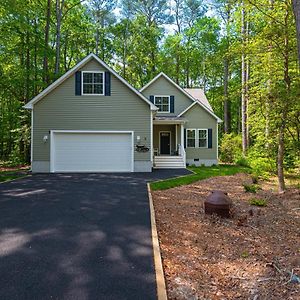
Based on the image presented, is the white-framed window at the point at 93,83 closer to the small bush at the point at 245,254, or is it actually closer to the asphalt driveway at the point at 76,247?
the asphalt driveway at the point at 76,247

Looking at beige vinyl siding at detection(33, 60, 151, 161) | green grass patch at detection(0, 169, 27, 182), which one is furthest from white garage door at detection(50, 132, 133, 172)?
green grass patch at detection(0, 169, 27, 182)

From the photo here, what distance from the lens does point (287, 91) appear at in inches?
388

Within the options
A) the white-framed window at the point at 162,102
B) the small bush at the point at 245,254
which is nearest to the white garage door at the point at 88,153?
the white-framed window at the point at 162,102

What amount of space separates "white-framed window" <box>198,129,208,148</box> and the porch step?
9.81 feet

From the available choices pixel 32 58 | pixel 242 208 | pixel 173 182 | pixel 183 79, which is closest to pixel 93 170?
pixel 173 182

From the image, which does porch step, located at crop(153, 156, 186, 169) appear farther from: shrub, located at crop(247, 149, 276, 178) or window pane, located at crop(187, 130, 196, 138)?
shrub, located at crop(247, 149, 276, 178)

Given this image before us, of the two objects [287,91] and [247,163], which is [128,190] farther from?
[247,163]

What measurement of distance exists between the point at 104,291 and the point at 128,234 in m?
1.98

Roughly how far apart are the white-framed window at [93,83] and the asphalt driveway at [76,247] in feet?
27.2

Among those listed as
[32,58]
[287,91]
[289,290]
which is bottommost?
[289,290]

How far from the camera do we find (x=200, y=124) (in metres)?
20.5

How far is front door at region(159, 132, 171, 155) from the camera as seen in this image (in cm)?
2114

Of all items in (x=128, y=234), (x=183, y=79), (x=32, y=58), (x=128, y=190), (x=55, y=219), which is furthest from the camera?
(x=183, y=79)

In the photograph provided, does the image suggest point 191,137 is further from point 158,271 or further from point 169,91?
point 158,271
